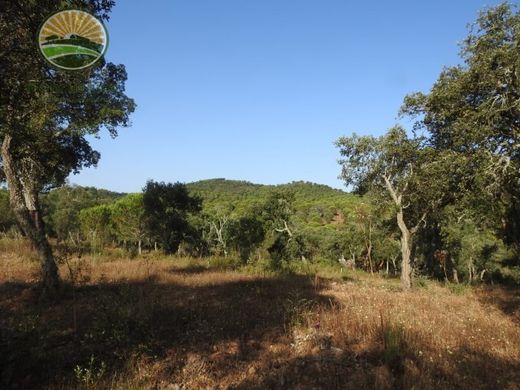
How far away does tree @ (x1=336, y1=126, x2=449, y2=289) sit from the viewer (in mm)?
19375

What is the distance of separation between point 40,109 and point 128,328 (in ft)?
15.2

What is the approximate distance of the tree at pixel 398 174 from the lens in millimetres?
19375

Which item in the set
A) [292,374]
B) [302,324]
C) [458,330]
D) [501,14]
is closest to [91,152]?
[302,324]

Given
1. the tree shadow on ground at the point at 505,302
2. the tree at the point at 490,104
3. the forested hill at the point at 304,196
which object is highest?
the forested hill at the point at 304,196

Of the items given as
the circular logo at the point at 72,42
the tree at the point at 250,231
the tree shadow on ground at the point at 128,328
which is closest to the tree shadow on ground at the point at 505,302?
the tree shadow on ground at the point at 128,328

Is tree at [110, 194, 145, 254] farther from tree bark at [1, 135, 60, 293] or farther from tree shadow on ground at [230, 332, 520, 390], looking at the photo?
tree shadow on ground at [230, 332, 520, 390]

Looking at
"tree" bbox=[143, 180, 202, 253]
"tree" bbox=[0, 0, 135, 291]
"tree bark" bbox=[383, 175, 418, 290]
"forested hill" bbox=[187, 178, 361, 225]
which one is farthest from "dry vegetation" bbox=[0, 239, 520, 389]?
"forested hill" bbox=[187, 178, 361, 225]

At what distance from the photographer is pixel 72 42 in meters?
3.63

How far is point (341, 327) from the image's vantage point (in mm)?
7445

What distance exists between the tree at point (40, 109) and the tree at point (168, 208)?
20148 mm

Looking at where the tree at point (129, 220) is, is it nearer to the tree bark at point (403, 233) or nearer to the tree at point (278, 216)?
the tree at point (278, 216)

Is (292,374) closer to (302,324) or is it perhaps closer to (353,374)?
(353,374)

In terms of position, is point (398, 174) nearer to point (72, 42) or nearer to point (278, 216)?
point (72, 42)

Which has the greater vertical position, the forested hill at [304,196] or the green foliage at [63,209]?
the forested hill at [304,196]
